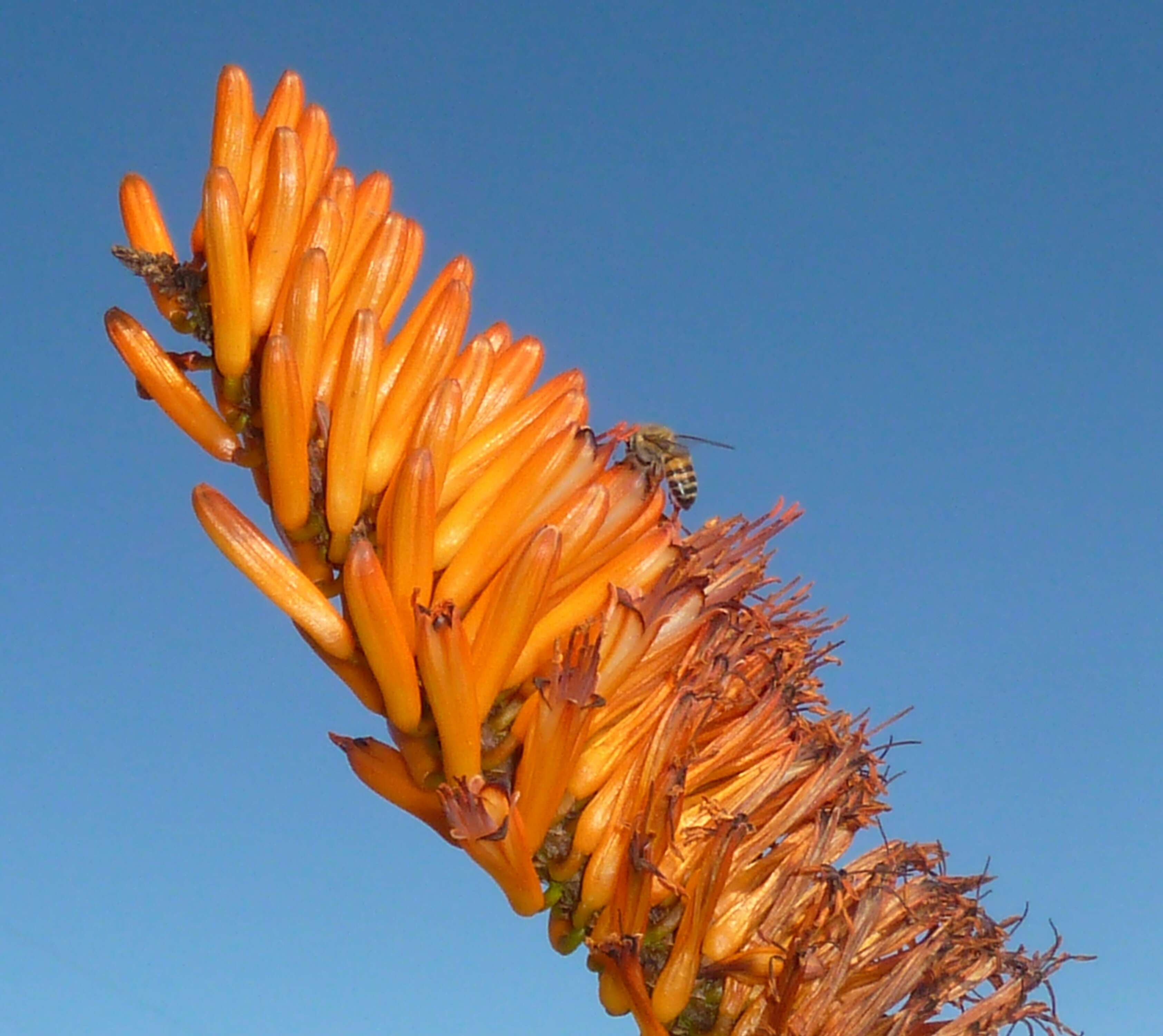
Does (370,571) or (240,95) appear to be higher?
(240,95)

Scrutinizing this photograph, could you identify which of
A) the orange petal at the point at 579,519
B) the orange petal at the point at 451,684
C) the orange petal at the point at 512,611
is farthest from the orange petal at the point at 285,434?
the orange petal at the point at 579,519

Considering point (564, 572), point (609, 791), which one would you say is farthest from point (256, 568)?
point (609, 791)

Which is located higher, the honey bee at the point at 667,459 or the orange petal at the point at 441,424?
the honey bee at the point at 667,459

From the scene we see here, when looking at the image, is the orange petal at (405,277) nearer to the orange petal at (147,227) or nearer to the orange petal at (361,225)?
the orange petal at (361,225)

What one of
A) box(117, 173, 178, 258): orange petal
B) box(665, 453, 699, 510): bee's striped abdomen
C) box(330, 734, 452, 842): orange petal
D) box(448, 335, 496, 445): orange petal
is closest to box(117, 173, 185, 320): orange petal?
box(117, 173, 178, 258): orange petal

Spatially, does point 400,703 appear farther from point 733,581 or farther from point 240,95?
point 240,95
